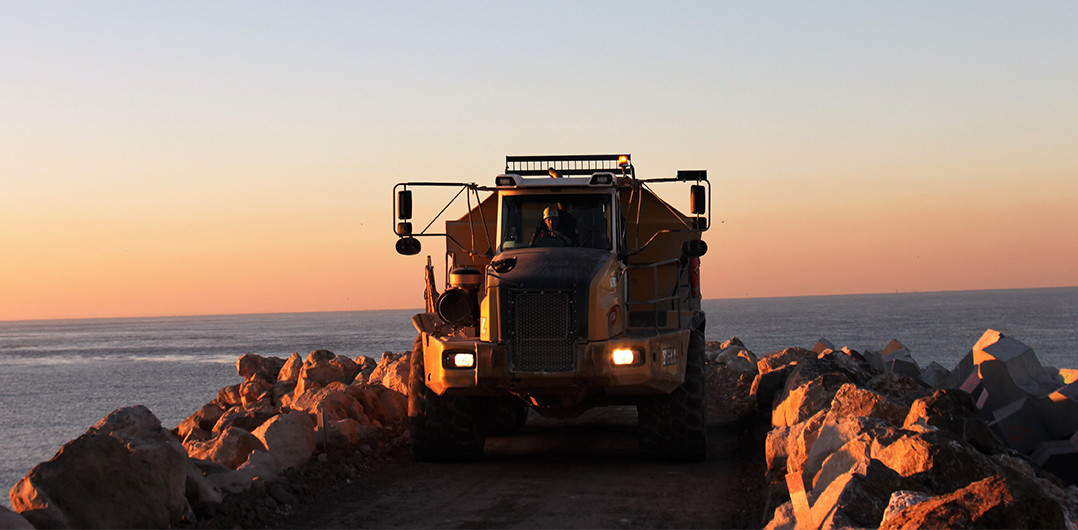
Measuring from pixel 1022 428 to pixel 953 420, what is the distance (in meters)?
7.29

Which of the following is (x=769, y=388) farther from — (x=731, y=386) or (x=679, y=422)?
(x=731, y=386)

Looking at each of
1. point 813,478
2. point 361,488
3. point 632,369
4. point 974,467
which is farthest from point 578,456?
point 974,467

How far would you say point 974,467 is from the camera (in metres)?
7.61

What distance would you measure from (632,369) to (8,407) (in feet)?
129

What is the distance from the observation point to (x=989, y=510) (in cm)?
583

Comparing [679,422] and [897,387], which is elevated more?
[897,387]

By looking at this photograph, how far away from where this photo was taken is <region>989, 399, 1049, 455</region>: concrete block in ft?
52.6

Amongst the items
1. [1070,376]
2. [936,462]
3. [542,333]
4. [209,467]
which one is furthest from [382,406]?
[1070,376]

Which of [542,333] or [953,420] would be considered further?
[542,333]

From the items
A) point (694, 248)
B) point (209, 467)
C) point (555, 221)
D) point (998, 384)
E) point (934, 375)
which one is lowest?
point (934, 375)

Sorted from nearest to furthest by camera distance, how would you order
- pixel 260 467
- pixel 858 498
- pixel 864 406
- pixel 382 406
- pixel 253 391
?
1. pixel 858 498
2. pixel 864 406
3. pixel 260 467
4. pixel 382 406
5. pixel 253 391

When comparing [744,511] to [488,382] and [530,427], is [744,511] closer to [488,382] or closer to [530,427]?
[488,382]

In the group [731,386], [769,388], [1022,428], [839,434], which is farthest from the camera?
[731,386]

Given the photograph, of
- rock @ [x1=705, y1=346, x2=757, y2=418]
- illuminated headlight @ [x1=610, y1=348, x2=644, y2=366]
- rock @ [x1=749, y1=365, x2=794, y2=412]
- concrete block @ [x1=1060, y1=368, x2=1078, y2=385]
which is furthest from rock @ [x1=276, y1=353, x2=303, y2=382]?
concrete block @ [x1=1060, y1=368, x2=1078, y2=385]
